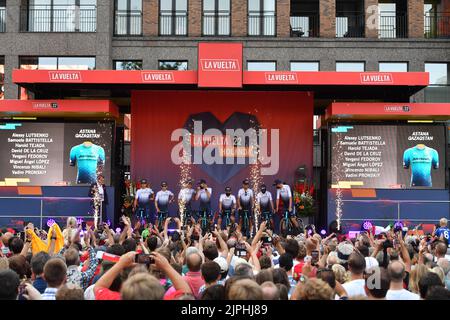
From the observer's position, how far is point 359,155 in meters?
22.5

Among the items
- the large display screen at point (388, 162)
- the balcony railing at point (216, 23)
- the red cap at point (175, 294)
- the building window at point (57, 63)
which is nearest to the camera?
the red cap at point (175, 294)

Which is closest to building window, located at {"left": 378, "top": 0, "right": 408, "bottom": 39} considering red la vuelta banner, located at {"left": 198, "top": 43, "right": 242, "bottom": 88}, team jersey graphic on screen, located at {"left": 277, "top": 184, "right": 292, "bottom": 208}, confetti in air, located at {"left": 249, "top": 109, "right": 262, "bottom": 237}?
confetti in air, located at {"left": 249, "top": 109, "right": 262, "bottom": 237}

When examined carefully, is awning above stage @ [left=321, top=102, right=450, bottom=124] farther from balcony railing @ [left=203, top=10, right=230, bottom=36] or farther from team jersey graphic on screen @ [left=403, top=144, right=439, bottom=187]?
balcony railing @ [left=203, top=10, right=230, bottom=36]

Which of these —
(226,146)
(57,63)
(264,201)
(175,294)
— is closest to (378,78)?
(264,201)

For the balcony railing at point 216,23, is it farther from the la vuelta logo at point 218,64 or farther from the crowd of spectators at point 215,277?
the crowd of spectators at point 215,277

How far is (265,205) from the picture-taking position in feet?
74.5

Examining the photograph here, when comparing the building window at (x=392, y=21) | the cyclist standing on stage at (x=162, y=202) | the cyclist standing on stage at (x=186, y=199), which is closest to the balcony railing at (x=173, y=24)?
the building window at (x=392, y=21)

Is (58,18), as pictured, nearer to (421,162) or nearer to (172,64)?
(172,64)

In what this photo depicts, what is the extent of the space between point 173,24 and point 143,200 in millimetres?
12129

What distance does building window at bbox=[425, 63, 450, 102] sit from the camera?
31.5 metres

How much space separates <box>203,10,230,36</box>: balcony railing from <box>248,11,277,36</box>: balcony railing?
1126 mm

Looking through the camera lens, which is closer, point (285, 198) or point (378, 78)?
point (378, 78)

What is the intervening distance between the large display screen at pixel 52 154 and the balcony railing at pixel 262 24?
39.0 feet

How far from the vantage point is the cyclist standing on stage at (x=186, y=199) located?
22.8 m
